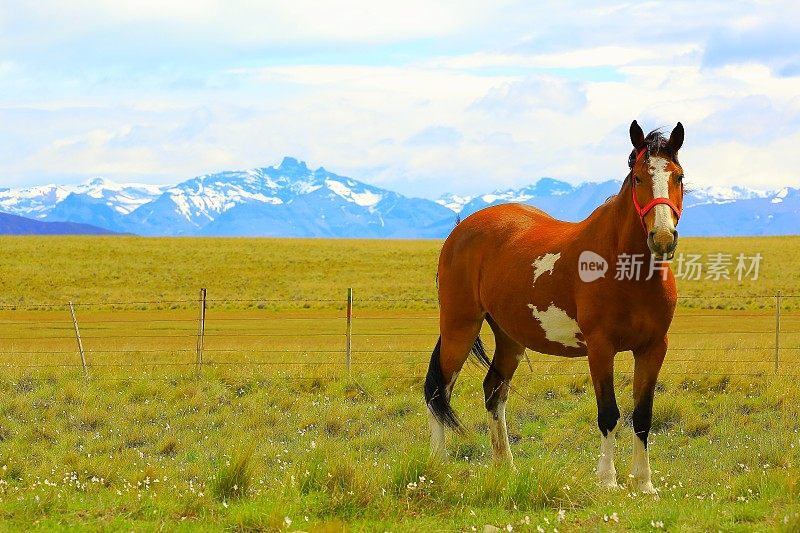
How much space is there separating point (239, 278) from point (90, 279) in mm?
8743

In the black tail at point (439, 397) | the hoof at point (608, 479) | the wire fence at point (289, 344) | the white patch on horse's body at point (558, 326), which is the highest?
the white patch on horse's body at point (558, 326)

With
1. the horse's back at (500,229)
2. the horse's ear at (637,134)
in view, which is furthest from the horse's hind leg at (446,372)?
the horse's ear at (637,134)

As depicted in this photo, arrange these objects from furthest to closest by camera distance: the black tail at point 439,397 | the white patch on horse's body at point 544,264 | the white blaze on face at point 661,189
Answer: the black tail at point 439,397, the white patch on horse's body at point 544,264, the white blaze on face at point 661,189

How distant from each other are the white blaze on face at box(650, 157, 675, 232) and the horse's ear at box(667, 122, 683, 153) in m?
0.15

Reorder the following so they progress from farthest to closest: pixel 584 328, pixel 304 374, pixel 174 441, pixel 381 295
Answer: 1. pixel 381 295
2. pixel 304 374
3. pixel 174 441
4. pixel 584 328

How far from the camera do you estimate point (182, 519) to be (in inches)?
235

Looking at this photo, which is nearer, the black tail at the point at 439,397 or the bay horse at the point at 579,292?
the bay horse at the point at 579,292

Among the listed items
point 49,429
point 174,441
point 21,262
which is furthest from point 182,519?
point 21,262

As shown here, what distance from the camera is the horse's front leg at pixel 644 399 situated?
692 centimetres

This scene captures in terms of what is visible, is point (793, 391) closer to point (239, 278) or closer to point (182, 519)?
point (182, 519)

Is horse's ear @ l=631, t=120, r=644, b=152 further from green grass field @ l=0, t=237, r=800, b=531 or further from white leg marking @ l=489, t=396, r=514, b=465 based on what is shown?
white leg marking @ l=489, t=396, r=514, b=465

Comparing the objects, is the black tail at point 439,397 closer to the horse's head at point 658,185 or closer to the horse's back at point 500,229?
the horse's back at point 500,229

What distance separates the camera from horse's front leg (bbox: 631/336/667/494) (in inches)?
272

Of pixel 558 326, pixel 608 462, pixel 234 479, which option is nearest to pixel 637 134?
pixel 558 326
